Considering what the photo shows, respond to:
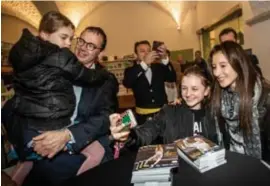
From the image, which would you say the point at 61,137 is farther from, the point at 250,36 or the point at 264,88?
the point at 250,36

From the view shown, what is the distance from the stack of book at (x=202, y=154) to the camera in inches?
39.8

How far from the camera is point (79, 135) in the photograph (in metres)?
1.16

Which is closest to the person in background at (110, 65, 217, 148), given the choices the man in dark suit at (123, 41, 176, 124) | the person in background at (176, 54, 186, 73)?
the man in dark suit at (123, 41, 176, 124)

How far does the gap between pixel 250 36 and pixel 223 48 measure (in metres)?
2.29

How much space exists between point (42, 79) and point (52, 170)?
0.39m

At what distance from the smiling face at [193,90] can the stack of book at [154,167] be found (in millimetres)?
680

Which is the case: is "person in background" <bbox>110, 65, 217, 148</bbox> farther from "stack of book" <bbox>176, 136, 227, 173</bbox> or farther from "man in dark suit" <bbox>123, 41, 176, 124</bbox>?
"man in dark suit" <bbox>123, 41, 176, 124</bbox>

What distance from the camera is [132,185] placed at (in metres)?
0.95

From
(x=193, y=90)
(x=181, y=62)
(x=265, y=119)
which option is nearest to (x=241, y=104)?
(x=265, y=119)

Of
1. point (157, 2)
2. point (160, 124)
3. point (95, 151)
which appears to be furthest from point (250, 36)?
point (157, 2)

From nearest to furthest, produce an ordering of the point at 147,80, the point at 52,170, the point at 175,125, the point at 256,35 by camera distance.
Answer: the point at 52,170 < the point at 175,125 < the point at 147,80 < the point at 256,35

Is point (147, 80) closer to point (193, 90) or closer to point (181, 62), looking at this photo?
point (193, 90)

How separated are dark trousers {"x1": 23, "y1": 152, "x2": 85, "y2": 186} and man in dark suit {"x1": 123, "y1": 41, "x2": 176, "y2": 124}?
156cm

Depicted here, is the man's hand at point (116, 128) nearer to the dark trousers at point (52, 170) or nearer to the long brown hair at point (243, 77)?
the dark trousers at point (52, 170)
